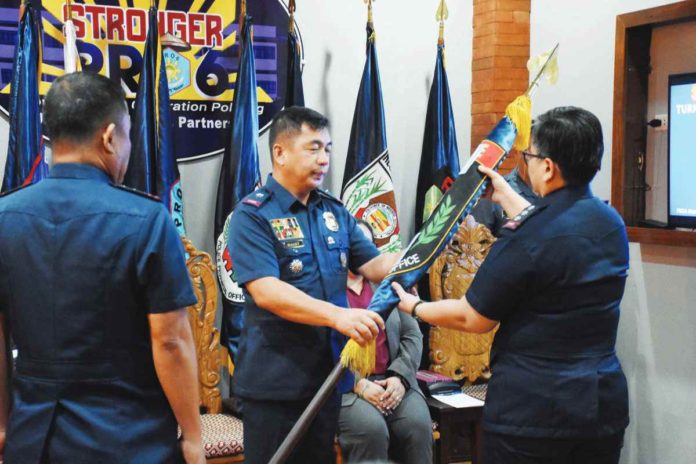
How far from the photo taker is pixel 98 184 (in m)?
1.69

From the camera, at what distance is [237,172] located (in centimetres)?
369

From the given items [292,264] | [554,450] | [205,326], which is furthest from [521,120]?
[205,326]

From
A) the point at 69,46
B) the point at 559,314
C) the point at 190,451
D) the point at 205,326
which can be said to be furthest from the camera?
the point at 205,326

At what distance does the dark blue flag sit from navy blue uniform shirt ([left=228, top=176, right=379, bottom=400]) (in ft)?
5.71

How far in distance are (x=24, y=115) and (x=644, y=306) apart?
294cm

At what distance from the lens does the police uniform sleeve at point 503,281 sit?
2.04 meters

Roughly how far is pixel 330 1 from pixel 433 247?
2.14 m

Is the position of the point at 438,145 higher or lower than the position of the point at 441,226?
higher

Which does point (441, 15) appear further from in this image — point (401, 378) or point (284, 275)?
point (284, 275)

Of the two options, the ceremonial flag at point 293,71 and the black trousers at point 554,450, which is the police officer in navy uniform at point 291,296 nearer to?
the black trousers at point 554,450

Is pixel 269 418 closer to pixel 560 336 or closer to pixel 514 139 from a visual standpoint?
pixel 560 336

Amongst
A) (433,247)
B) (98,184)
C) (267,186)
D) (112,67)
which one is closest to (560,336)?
(433,247)

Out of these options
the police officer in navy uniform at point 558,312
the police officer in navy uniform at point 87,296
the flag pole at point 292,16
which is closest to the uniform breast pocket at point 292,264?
the police officer in navy uniform at point 558,312

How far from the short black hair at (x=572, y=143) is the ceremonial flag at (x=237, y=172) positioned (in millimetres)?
1854
